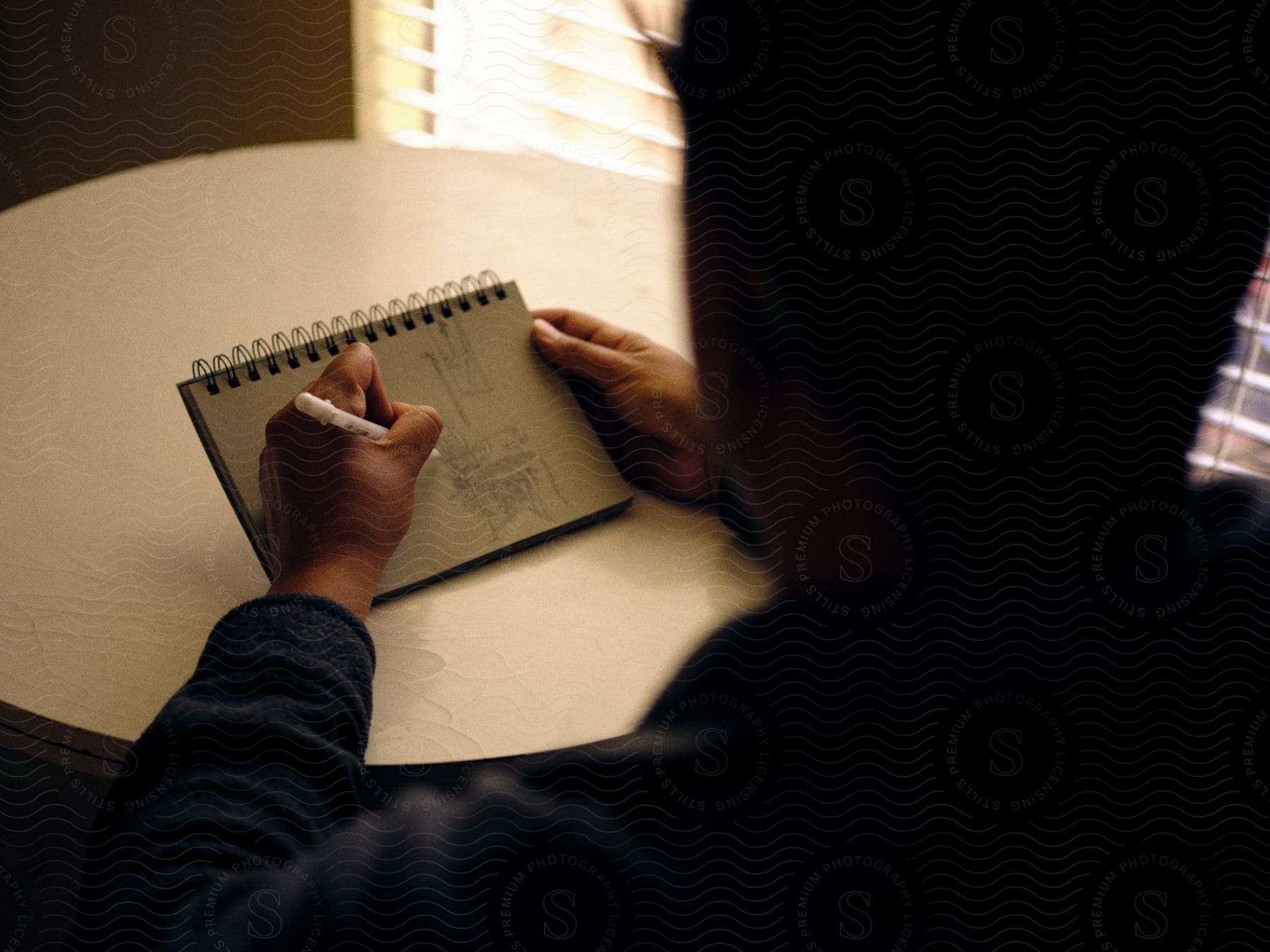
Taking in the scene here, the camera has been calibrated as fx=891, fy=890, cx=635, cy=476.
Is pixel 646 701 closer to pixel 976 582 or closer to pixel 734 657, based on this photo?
pixel 734 657

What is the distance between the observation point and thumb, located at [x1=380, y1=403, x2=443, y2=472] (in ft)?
1.45

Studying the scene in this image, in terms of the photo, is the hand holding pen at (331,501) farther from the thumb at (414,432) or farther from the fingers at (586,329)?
the fingers at (586,329)

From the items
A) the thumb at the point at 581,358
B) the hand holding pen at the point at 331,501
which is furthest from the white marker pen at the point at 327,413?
the thumb at the point at 581,358

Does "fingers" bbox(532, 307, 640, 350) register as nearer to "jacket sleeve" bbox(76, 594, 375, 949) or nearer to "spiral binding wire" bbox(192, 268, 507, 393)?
"spiral binding wire" bbox(192, 268, 507, 393)

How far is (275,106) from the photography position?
0.51m

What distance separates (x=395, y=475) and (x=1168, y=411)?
40 centimetres

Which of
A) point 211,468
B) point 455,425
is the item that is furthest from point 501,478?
point 211,468

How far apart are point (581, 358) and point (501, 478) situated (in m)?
0.08

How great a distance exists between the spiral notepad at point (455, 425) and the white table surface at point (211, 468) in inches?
0.5

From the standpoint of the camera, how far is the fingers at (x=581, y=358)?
0.47 meters

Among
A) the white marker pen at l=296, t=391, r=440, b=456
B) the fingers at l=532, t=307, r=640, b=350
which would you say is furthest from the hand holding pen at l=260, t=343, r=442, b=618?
the fingers at l=532, t=307, r=640, b=350

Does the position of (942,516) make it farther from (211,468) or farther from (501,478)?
(211,468)

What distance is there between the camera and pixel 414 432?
1.45 ft

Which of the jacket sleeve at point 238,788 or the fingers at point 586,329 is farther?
the fingers at point 586,329
